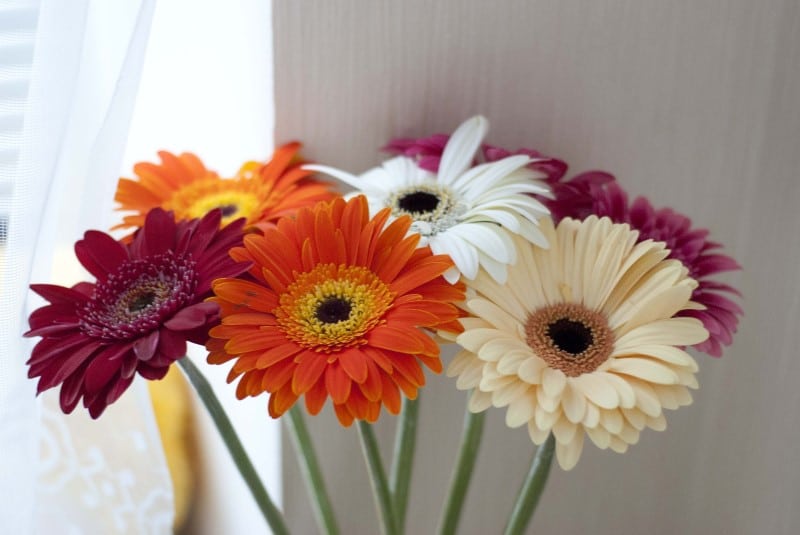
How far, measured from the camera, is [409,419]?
21.6 inches

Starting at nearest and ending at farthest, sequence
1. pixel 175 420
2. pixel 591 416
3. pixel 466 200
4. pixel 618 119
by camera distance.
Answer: pixel 591 416 → pixel 466 200 → pixel 618 119 → pixel 175 420

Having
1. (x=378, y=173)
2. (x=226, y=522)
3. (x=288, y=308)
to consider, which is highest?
(x=378, y=173)

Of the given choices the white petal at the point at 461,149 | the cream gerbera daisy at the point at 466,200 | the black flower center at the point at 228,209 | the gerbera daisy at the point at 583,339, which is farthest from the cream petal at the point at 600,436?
the black flower center at the point at 228,209

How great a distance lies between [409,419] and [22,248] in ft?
0.96

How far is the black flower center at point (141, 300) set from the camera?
463 millimetres

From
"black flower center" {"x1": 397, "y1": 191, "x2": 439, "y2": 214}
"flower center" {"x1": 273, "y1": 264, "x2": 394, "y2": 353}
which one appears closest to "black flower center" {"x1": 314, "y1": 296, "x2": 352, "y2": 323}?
"flower center" {"x1": 273, "y1": 264, "x2": 394, "y2": 353}

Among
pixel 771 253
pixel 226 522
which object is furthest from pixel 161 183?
pixel 771 253

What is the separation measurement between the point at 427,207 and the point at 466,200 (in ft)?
0.09

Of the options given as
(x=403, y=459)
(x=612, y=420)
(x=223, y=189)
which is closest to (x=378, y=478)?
(x=403, y=459)

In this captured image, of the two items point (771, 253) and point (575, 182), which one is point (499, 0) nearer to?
point (575, 182)

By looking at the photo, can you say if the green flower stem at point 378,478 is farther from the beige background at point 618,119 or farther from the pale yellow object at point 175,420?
the pale yellow object at point 175,420

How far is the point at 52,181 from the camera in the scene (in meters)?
0.50

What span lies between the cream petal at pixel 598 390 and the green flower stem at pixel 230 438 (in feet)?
0.72

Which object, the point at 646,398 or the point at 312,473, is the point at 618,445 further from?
the point at 312,473
